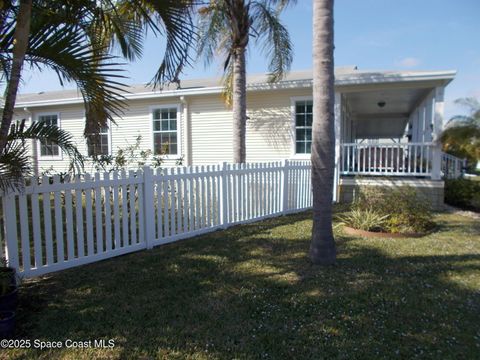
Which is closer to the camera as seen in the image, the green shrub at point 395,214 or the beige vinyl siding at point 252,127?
the green shrub at point 395,214

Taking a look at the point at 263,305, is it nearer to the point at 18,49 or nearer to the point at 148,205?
the point at 148,205

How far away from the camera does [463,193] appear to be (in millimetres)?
10562

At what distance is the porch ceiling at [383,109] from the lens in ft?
40.1

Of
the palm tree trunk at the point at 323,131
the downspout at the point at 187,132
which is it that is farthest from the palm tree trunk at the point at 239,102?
the palm tree trunk at the point at 323,131

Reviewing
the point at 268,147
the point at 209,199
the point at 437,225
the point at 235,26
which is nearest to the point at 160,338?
the point at 209,199

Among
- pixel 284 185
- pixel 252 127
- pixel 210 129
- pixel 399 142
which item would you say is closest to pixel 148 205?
pixel 284 185

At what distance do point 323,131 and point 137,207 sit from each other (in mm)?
3362

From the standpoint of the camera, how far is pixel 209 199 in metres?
6.86

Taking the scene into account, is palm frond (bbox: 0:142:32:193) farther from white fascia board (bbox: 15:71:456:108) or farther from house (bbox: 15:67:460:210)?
white fascia board (bbox: 15:71:456:108)

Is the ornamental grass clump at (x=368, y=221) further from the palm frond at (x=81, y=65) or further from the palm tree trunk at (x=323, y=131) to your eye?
the palm frond at (x=81, y=65)

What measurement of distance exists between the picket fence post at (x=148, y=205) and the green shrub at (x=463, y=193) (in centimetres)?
882

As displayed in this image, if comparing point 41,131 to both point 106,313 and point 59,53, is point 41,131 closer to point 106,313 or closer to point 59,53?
point 59,53

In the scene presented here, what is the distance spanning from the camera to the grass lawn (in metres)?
2.94

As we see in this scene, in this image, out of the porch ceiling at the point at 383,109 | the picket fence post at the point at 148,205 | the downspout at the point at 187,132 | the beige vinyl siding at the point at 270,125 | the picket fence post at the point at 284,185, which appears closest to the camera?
the picket fence post at the point at 148,205
